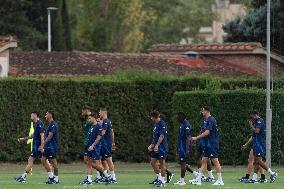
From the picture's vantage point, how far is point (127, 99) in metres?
44.6

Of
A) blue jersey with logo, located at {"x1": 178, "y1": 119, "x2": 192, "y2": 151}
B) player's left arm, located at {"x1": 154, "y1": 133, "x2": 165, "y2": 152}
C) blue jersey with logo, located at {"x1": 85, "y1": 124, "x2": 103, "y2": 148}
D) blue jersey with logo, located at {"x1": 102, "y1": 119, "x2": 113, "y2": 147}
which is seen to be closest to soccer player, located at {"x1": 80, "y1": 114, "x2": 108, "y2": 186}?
blue jersey with logo, located at {"x1": 85, "y1": 124, "x2": 103, "y2": 148}

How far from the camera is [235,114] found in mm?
42656

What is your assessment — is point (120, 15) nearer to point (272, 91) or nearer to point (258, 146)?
point (272, 91)

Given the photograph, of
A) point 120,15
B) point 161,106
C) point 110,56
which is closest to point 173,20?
point 120,15

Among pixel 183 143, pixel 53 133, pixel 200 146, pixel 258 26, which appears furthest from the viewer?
pixel 258 26

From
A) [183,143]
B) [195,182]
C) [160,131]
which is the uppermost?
[160,131]

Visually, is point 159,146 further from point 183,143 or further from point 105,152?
point 105,152

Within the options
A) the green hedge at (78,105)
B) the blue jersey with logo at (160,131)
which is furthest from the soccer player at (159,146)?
the green hedge at (78,105)

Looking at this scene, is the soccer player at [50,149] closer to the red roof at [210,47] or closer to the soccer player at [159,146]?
the soccer player at [159,146]

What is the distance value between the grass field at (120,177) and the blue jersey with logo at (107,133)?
122 cm

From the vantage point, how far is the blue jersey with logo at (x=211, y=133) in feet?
102

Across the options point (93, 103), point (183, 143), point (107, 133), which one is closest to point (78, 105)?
point (93, 103)

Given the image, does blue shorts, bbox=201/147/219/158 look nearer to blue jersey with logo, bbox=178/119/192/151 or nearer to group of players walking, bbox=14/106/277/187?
group of players walking, bbox=14/106/277/187

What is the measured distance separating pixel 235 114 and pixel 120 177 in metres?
8.48
